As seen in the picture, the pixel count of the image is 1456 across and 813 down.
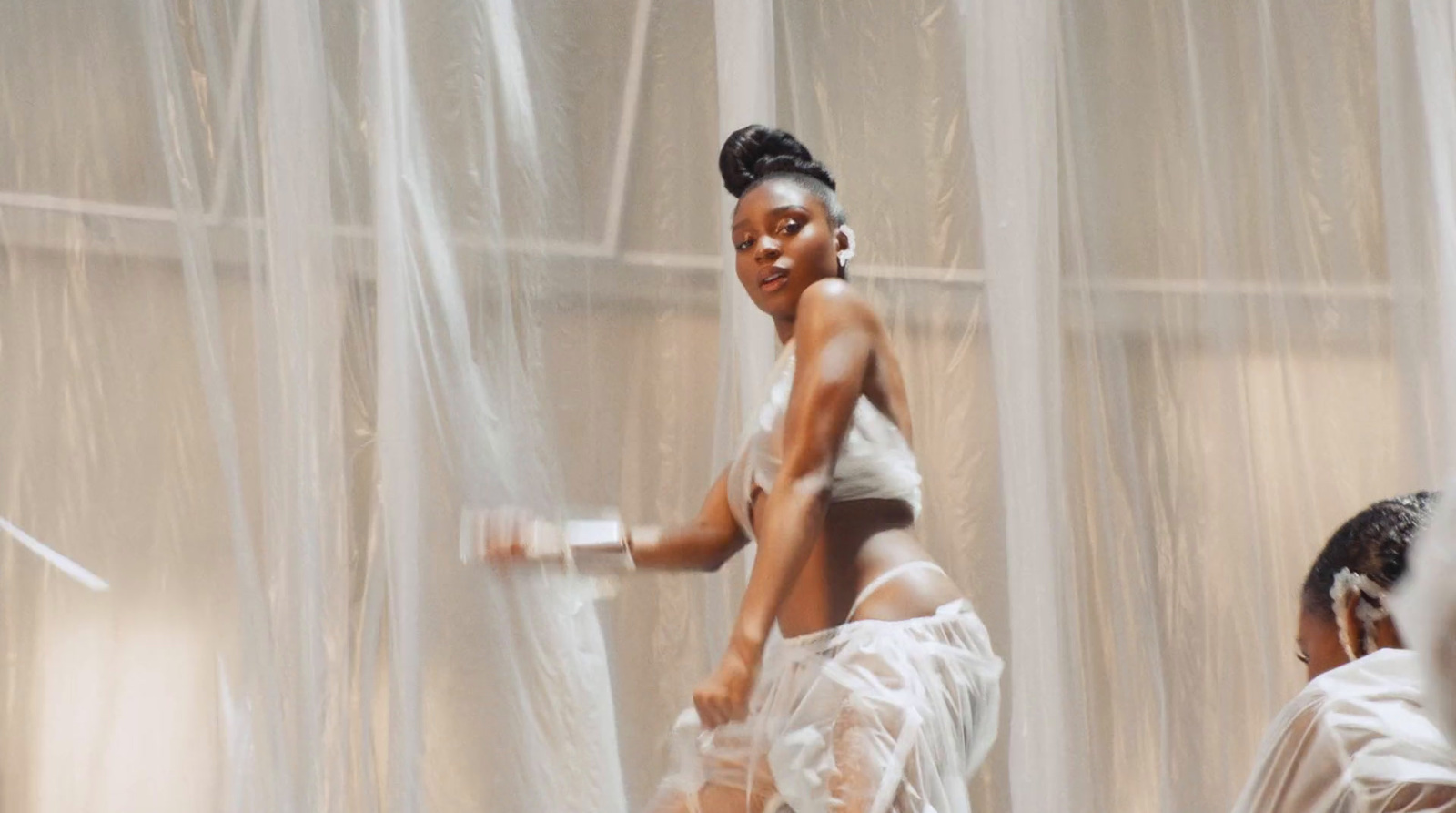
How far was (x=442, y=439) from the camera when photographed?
7.35 feet

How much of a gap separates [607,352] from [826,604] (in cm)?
77

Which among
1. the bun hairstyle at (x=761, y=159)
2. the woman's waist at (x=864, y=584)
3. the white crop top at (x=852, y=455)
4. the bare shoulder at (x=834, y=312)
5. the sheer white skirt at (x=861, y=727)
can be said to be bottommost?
the sheer white skirt at (x=861, y=727)

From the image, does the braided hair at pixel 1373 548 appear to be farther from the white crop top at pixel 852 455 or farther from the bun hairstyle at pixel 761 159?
the bun hairstyle at pixel 761 159

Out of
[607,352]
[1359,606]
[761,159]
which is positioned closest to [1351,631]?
A: [1359,606]

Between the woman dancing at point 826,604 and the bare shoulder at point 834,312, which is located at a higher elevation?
the bare shoulder at point 834,312

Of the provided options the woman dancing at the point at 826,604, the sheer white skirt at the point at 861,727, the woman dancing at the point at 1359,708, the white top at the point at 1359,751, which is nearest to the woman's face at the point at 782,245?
the woman dancing at the point at 826,604

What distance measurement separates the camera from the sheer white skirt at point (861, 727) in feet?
5.21

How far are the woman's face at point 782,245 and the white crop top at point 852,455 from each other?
6 cm

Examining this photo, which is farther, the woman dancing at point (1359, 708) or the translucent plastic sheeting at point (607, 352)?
the translucent plastic sheeting at point (607, 352)

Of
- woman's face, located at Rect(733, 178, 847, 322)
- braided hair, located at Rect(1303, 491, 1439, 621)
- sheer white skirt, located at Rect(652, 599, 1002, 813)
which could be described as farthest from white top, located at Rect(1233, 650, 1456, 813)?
woman's face, located at Rect(733, 178, 847, 322)

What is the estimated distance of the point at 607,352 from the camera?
239cm

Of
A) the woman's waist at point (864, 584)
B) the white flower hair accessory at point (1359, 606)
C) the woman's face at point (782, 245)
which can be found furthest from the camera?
the woman's face at point (782, 245)

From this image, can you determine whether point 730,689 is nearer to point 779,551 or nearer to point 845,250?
point 779,551

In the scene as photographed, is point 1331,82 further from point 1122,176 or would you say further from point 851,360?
point 851,360
